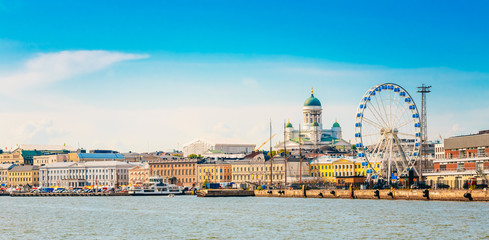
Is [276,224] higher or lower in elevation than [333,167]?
lower

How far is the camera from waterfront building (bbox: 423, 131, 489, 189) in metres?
115

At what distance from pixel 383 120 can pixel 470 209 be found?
47570 millimetres

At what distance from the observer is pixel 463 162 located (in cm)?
12081

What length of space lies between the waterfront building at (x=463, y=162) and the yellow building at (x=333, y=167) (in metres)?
59.1

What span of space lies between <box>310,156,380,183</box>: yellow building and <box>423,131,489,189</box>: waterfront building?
194 ft

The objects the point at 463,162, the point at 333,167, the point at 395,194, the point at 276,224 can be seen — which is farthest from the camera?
the point at 333,167

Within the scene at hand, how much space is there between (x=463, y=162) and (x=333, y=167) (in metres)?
72.3

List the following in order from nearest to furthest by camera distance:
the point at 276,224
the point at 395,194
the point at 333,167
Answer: the point at 276,224 < the point at 395,194 < the point at 333,167

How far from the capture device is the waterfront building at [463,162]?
11519 cm

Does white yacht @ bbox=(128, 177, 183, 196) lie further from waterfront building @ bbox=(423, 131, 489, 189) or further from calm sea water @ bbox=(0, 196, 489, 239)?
calm sea water @ bbox=(0, 196, 489, 239)

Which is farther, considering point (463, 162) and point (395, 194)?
point (463, 162)

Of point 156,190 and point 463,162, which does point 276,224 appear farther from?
point 156,190

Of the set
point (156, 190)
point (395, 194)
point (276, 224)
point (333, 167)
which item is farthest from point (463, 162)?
point (333, 167)

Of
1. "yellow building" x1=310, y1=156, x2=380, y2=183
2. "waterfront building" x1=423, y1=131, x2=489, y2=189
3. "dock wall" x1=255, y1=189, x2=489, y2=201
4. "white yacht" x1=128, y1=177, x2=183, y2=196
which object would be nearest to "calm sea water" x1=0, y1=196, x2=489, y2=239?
"dock wall" x1=255, y1=189, x2=489, y2=201
